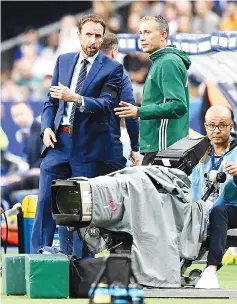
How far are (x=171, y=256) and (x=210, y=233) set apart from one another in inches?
18.4

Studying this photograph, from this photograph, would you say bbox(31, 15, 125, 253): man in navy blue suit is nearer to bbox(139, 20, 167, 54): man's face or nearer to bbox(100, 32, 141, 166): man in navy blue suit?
bbox(139, 20, 167, 54): man's face

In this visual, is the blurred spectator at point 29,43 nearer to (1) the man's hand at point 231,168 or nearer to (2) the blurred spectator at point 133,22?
(2) the blurred spectator at point 133,22

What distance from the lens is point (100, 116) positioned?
9.18 m

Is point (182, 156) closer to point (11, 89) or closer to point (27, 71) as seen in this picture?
point (11, 89)

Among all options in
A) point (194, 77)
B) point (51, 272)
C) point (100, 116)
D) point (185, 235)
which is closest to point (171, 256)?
point (185, 235)

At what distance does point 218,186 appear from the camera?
8.99 m

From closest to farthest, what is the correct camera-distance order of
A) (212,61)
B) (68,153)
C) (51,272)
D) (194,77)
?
1. (51,272)
2. (68,153)
3. (212,61)
4. (194,77)

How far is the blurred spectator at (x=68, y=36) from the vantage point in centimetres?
1789

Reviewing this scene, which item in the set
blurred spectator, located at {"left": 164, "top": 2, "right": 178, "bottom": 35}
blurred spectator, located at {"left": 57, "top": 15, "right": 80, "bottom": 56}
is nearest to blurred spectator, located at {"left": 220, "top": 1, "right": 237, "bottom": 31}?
blurred spectator, located at {"left": 164, "top": 2, "right": 178, "bottom": 35}

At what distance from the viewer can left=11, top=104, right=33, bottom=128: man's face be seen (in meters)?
14.6

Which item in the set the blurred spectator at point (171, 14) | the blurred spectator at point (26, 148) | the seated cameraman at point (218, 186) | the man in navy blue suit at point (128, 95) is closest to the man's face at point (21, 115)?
the blurred spectator at point (26, 148)

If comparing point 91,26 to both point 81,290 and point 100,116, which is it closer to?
point 100,116

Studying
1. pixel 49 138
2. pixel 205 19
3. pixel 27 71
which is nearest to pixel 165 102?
pixel 49 138

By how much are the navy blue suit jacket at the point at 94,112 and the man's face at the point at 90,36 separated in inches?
3.4
